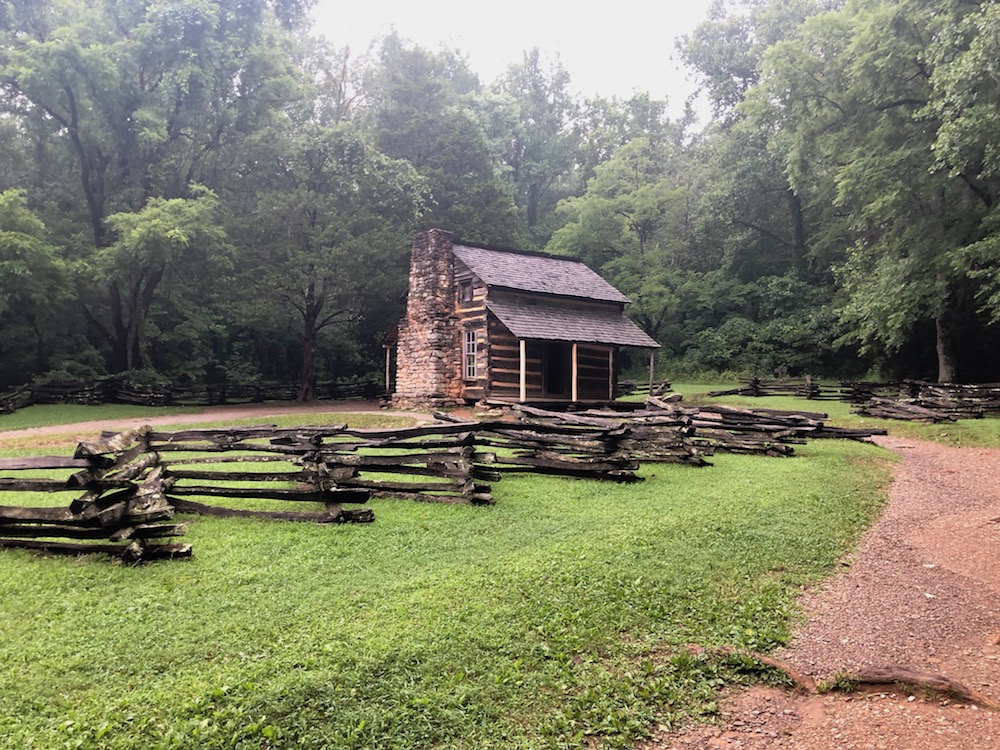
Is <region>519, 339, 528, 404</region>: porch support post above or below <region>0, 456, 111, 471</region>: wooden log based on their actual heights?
above

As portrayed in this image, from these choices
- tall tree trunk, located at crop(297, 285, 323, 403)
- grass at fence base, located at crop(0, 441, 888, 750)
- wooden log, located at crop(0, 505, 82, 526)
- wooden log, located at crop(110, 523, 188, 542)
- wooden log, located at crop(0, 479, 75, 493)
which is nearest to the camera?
grass at fence base, located at crop(0, 441, 888, 750)

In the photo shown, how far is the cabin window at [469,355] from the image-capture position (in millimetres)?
23812

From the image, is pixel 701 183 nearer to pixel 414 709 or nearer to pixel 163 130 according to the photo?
pixel 163 130

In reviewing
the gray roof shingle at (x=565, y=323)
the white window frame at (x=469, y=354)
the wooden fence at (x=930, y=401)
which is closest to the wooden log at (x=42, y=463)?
the gray roof shingle at (x=565, y=323)

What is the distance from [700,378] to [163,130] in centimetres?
2875

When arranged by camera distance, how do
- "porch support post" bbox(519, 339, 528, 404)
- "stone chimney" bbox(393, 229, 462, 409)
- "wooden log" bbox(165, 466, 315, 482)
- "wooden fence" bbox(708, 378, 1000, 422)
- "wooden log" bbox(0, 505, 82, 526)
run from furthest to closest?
"stone chimney" bbox(393, 229, 462, 409), "porch support post" bbox(519, 339, 528, 404), "wooden fence" bbox(708, 378, 1000, 422), "wooden log" bbox(165, 466, 315, 482), "wooden log" bbox(0, 505, 82, 526)

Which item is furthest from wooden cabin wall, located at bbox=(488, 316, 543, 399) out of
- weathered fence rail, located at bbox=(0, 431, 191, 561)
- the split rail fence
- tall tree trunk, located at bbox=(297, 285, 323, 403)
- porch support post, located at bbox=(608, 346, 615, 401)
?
weathered fence rail, located at bbox=(0, 431, 191, 561)

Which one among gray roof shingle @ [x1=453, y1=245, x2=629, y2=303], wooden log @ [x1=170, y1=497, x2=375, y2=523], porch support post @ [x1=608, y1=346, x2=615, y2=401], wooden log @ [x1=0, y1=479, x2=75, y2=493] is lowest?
wooden log @ [x1=170, y1=497, x2=375, y2=523]

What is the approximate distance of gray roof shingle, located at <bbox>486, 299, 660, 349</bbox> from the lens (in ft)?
72.4

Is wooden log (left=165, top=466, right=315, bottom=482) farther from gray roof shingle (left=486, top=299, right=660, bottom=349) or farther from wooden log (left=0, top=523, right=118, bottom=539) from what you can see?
gray roof shingle (left=486, top=299, right=660, bottom=349)

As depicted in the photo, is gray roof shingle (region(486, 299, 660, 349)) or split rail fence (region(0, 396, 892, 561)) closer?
split rail fence (region(0, 396, 892, 561))

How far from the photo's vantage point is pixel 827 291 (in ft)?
115

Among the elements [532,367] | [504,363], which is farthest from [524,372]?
[532,367]

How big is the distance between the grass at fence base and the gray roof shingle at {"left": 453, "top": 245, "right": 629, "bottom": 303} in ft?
54.7
